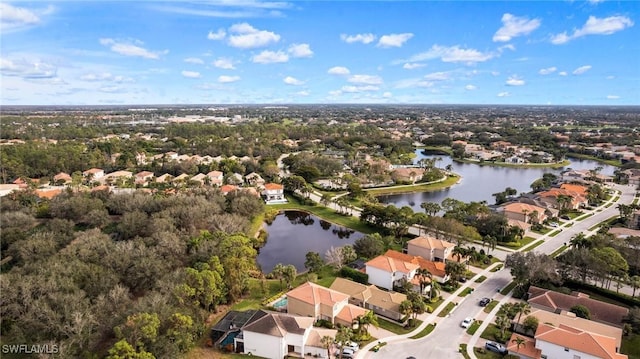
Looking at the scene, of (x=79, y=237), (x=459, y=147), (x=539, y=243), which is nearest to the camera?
(x=79, y=237)

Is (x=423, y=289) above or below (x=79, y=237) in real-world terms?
below

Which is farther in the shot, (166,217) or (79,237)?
(166,217)

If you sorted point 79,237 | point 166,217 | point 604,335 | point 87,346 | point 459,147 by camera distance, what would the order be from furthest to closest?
1. point 459,147
2. point 166,217
3. point 79,237
4. point 604,335
5. point 87,346

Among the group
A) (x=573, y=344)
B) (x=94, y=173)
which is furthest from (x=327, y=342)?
(x=94, y=173)

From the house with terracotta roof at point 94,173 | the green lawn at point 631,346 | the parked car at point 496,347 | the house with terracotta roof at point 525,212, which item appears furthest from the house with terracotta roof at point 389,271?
the house with terracotta roof at point 94,173

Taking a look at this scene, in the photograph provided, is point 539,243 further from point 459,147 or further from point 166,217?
point 459,147

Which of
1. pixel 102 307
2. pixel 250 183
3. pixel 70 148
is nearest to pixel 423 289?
pixel 102 307

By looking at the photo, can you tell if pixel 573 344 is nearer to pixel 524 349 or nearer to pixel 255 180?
pixel 524 349
